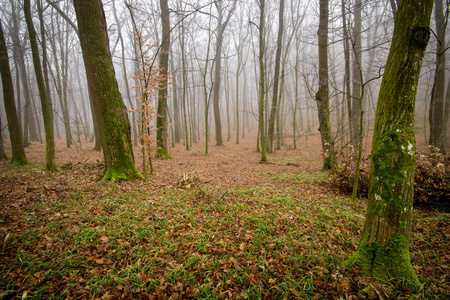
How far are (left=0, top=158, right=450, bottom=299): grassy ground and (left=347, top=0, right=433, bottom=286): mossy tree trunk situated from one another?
0.30 m

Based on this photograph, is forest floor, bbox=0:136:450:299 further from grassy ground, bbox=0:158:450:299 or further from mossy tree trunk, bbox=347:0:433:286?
mossy tree trunk, bbox=347:0:433:286

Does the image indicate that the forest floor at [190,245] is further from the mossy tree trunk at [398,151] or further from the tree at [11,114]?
the tree at [11,114]

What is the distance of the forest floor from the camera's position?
2.01 metres

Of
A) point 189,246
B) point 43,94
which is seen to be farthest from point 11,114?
point 189,246

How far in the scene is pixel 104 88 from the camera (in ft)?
16.3

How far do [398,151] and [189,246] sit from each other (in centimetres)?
291

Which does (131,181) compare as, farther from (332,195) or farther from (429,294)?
(429,294)

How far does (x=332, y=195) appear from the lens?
471cm

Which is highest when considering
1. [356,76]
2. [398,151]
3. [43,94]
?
[356,76]

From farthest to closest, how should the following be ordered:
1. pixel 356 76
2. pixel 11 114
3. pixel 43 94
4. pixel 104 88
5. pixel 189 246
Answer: pixel 356 76
pixel 11 114
pixel 43 94
pixel 104 88
pixel 189 246

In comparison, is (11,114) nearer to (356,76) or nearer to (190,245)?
(190,245)

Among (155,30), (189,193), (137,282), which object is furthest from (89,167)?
(155,30)

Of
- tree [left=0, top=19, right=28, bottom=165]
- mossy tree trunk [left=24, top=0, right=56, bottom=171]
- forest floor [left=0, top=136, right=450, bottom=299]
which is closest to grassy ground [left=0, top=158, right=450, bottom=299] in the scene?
forest floor [left=0, top=136, right=450, bottom=299]

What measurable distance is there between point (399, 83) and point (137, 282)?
366 centimetres
